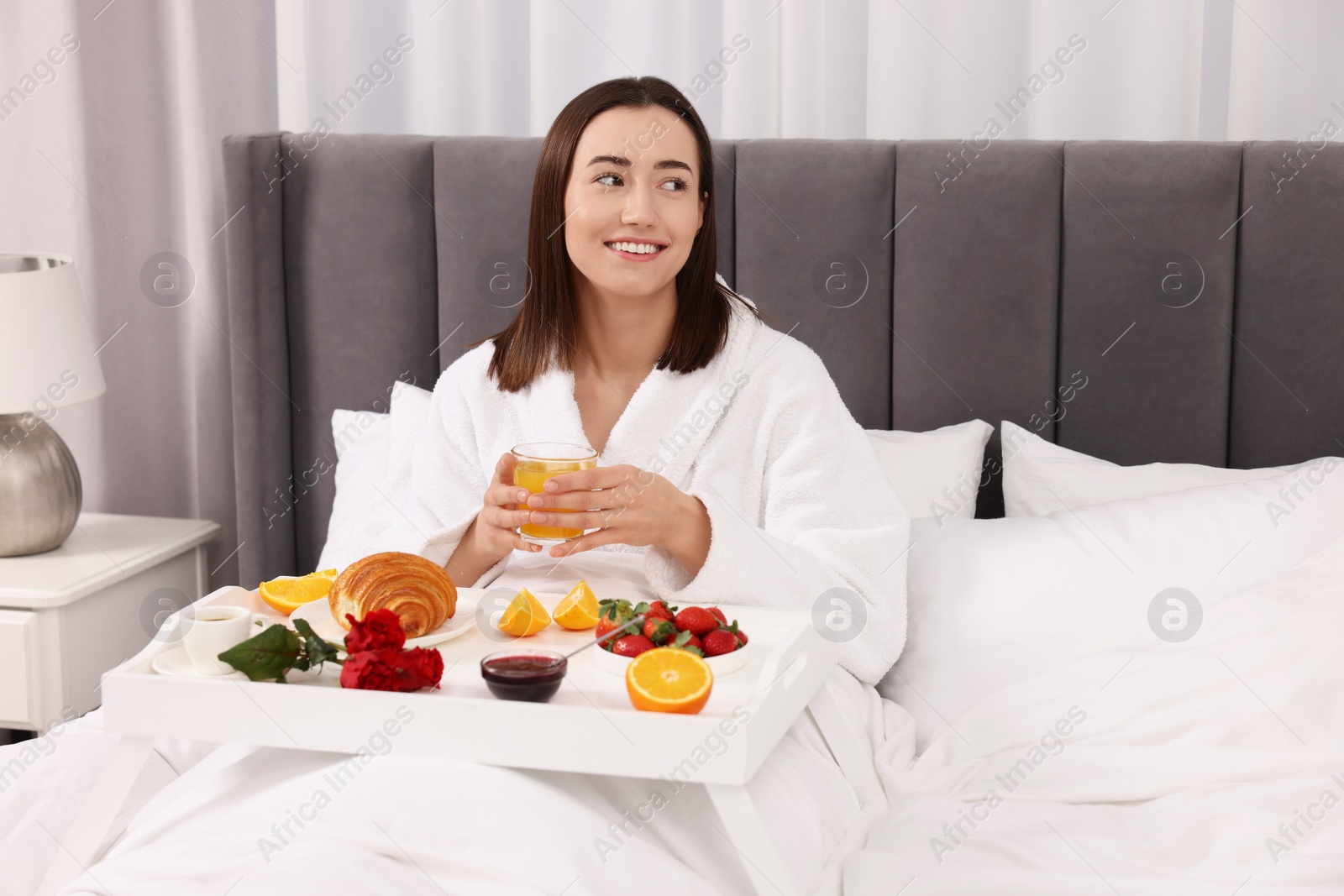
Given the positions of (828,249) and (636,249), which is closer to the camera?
(636,249)

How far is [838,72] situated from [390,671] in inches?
58.8

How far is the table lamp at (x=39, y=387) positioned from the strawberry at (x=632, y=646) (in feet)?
4.26

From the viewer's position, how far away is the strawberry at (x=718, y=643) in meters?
1.20

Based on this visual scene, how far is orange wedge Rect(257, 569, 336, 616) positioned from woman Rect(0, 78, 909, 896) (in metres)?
0.18

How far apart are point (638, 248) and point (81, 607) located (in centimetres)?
119

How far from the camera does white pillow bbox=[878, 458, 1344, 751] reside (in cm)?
152

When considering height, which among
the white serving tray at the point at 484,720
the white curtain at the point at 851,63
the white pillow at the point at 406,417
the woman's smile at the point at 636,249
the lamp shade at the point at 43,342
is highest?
the white curtain at the point at 851,63

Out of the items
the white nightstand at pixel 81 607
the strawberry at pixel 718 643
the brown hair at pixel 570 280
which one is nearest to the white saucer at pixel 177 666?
the strawberry at pixel 718 643

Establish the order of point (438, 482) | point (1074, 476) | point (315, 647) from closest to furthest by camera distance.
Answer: point (315, 647), point (438, 482), point (1074, 476)

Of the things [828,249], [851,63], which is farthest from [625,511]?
[851,63]

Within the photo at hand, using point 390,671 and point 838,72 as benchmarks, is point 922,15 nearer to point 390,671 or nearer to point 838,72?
point 838,72

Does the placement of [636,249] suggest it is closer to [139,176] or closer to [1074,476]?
[1074,476]

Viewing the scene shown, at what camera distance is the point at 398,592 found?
127 centimetres

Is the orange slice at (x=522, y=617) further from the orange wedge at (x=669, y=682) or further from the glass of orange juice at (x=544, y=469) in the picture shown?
the orange wedge at (x=669, y=682)
